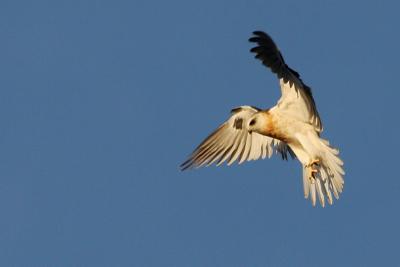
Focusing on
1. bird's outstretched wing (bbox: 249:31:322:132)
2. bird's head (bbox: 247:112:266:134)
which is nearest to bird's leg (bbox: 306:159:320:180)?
bird's outstretched wing (bbox: 249:31:322:132)

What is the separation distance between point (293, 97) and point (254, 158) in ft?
5.92

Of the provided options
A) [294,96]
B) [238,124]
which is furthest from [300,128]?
[238,124]

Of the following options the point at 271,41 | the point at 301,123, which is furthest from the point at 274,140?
the point at 271,41

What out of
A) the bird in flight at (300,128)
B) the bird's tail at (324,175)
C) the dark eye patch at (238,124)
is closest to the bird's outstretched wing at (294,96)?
the bird in flight at (300,128)

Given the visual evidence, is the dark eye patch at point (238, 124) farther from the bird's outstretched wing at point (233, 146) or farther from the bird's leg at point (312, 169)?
the bird's leg at point (312, 169)

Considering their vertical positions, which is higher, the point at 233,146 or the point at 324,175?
the point at 233,146

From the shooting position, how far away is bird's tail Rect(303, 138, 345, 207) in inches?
585

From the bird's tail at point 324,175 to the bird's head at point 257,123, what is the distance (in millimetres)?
810

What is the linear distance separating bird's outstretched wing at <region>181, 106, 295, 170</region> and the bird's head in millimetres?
804

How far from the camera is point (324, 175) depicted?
15.0 m

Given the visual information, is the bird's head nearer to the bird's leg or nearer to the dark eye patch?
the dark eye patch

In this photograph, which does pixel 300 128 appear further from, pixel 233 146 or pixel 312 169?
pixel 233 146

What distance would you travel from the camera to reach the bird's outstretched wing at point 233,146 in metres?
16.7

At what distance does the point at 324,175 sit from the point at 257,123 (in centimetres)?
118
